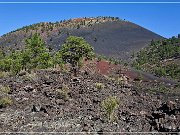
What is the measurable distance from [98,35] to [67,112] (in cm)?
15307

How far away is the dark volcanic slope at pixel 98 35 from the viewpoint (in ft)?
539

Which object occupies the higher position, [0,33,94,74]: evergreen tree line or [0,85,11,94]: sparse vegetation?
[0,33,94,74]: evergreen tree line

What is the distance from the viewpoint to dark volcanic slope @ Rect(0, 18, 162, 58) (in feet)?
539

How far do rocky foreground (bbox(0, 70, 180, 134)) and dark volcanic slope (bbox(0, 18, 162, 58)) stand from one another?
118617 millimetres

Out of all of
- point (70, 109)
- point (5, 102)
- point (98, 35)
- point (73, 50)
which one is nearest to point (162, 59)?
point (98, 35)

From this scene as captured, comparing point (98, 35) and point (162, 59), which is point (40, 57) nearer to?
point (162, 59)

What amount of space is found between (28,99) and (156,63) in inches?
3717

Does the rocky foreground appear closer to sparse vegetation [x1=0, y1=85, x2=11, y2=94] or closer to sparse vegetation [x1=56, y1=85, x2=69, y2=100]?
A: sparse vegetation [x1=56, y1=85, x2=69, y2=100]

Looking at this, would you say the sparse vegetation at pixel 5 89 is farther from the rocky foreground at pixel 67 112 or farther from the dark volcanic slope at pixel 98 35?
the dark volcanic slope at pixel 98 35

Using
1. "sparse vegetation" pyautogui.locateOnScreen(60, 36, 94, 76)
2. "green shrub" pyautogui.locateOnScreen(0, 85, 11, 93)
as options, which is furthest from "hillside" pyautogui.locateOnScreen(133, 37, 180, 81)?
"green shrub" pyautogui.locateOnScreen(0, 85, 11, 93)

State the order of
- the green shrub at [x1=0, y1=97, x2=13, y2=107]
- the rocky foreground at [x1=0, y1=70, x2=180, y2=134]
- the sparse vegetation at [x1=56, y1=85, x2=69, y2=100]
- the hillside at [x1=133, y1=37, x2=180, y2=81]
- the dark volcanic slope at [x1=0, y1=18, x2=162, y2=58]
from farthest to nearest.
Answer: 1. the dark volcanic slope at [x1=0, y1=18, x2=162, y2=58]
2. the hillside at [x1=133, y1=37, x2=180, y2=81]
3. the sparse vegetation at [x1=56, y1=85, x2=69, y2=100]
4. the green shrub at [x1=0, y1=97, x2=13, y2=107]
5. the rocky foreground at [x1=0, y1=70, x2=180, y2=134]

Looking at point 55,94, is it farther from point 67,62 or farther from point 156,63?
point 156,63

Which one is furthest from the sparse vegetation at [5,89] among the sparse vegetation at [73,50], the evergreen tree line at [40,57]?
the sparse vegetation at [73,50]

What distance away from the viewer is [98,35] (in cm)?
17825
